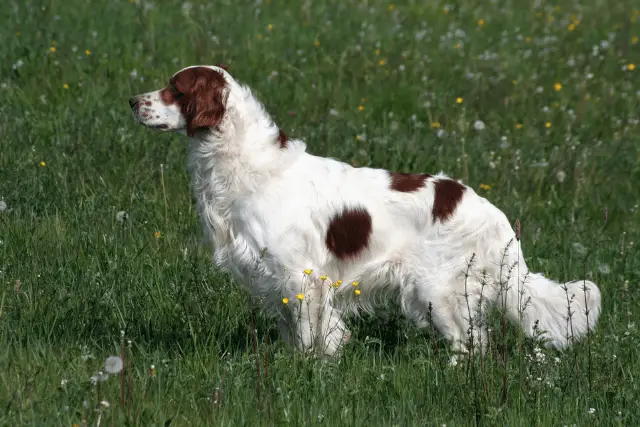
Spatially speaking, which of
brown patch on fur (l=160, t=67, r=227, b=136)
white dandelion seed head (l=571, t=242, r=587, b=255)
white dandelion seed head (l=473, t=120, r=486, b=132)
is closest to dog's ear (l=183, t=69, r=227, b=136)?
brown patch on fur (l=160, t=67, r=227, b=136)

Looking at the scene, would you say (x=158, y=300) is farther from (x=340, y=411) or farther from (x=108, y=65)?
(x=108, y=65)

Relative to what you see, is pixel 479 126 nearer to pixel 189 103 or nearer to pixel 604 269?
pixel 604 269

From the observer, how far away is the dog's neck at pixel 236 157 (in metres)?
4.43

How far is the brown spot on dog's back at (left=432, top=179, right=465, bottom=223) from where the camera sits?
14.9ft

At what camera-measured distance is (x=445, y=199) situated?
15.0 feet

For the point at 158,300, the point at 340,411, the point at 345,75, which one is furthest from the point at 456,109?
the point at 340,411

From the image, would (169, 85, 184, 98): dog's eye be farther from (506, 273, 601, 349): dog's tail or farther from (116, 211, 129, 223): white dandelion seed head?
(506, 273, 601, 349): dog's tail

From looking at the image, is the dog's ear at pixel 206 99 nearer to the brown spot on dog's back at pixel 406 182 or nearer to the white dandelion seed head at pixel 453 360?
the brown spot on dog's back at pixel 406 182

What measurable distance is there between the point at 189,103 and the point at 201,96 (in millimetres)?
80

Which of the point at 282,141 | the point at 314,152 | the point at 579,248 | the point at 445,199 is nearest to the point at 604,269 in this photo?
the point at 579,248

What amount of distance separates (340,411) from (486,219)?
1.42 metres

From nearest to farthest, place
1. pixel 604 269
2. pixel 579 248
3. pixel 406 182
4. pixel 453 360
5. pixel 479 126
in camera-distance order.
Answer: pixel 453 360
pixel 406 182
pixel 604 269
pixel 579 248
pixel 479 126

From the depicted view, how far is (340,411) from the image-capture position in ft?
11.8

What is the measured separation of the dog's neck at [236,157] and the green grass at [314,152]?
0.44m
